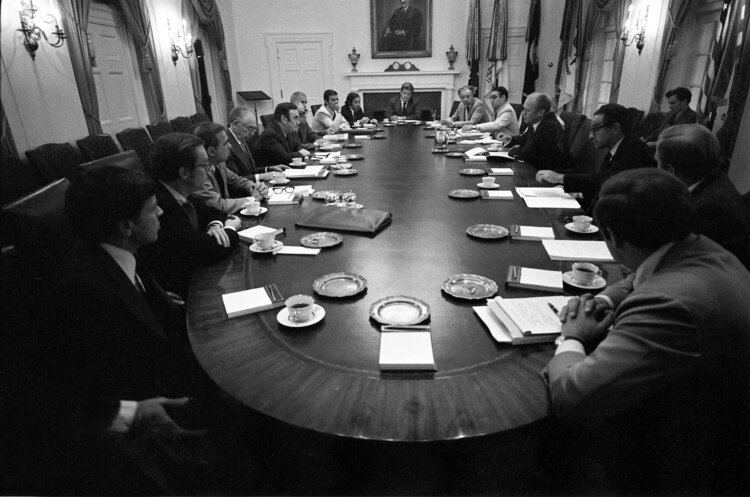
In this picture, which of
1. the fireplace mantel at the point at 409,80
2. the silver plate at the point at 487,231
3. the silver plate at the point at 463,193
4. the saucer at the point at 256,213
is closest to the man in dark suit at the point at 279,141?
the saucer at the point at 256,213

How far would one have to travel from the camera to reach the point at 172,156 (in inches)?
80.4

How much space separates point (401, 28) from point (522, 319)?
8975mm

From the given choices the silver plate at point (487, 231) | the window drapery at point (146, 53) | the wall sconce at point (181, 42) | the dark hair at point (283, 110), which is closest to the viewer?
the silver plate at point (487, 231)

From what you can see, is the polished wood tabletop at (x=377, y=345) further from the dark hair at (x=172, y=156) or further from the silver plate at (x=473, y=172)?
the silver plate at (x=473, y=172)

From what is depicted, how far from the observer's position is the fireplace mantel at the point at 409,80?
9250mm

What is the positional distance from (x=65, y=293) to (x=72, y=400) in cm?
25

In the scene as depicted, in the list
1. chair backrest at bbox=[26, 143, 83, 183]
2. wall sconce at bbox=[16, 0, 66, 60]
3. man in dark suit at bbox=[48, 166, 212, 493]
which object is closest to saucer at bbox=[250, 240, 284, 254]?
man in dark suit at bbox=[48, 166, 212, 493]

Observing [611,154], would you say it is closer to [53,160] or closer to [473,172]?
[473,172]

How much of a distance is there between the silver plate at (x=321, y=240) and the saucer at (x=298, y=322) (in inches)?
21.1

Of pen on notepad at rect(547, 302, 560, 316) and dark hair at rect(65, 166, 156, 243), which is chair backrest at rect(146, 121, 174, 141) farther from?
pen on notepad at rect(547, 302, 560, 316)

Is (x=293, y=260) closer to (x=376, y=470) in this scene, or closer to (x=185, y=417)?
(x=185, y=417)

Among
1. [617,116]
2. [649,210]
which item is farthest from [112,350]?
[617,116]

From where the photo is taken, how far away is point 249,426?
1.12 metres

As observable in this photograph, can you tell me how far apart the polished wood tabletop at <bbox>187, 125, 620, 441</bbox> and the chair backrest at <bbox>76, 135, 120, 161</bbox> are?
2.87 metres
